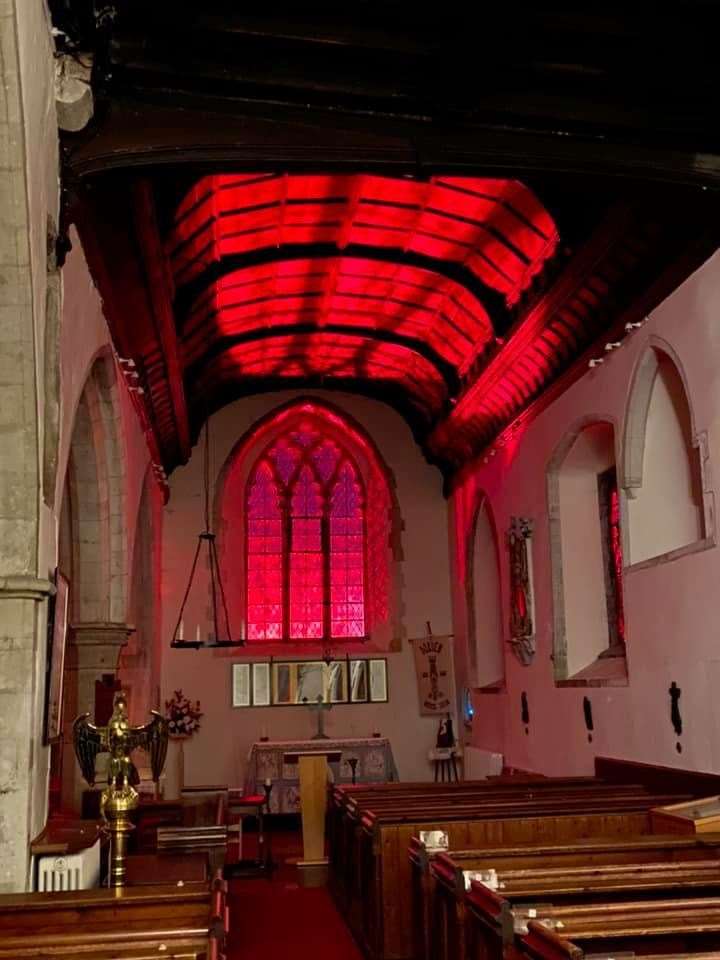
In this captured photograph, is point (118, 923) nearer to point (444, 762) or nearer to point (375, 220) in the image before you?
point (375, 220)

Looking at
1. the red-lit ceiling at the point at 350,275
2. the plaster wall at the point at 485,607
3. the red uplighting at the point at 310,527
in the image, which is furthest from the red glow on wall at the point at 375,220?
the red uplighting at the point at 310,527

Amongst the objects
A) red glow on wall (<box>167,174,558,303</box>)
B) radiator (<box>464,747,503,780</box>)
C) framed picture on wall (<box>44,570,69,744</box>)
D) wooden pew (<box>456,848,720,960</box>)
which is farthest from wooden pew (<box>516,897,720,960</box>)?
radiator (<box>464,747,503,780</box>)

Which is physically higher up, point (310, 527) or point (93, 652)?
point (310, 527)

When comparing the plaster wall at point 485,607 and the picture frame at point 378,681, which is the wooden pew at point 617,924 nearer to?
the plaster wall at point 485,607

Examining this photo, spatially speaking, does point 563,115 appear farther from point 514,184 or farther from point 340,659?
point 340,659

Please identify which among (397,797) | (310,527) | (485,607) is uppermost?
(310,527)

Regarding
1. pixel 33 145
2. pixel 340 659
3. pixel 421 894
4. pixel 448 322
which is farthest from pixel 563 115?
pixel 340 659

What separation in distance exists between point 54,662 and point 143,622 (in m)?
6.40

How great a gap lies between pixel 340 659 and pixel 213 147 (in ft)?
30.1

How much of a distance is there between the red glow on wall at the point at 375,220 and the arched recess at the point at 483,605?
11.8 ft

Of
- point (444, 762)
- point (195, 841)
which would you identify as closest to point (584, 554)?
point (195, 841)

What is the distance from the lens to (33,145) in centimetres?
430

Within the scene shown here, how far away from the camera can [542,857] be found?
4766 millimetres

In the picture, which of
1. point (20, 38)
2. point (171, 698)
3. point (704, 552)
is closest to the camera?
point (20, 38)
